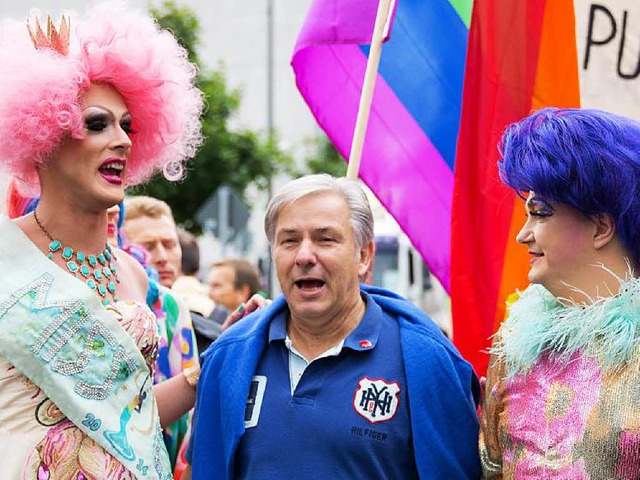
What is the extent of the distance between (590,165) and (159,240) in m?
3.75

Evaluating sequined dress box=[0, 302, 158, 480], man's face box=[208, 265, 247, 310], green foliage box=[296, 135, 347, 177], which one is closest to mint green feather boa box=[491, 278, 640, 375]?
sequined dress box=[0, 302, 158, 480]

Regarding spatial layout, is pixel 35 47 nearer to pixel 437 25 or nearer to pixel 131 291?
pixel 131 291

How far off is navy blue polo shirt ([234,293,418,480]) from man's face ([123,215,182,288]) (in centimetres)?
272

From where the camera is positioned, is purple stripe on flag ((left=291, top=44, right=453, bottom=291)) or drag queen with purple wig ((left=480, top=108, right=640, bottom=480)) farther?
purple stripe on flag ((left=291, top=44, right=453, bottom=291))

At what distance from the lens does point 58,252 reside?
359cm

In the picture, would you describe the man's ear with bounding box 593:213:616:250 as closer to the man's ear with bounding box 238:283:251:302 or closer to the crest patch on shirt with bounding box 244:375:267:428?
the crest patch on shirt with bounding box 244:375:267:428

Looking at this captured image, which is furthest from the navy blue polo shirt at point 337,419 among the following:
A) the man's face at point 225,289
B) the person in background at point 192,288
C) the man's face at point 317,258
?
the man's face at point 225,289

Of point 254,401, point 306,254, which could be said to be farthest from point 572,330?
point 254,401

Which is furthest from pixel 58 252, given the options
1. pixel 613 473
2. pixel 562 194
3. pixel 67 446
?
pixel 613 473

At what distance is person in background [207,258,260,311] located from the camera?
8930 mm

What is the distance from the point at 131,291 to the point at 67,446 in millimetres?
691

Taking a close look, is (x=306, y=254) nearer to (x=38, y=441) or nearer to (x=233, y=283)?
(x=38, y=441)

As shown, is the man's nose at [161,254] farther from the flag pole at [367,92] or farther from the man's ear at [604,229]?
the man's ear at [604,229]

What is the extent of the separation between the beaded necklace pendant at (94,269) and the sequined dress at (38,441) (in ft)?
1.32
